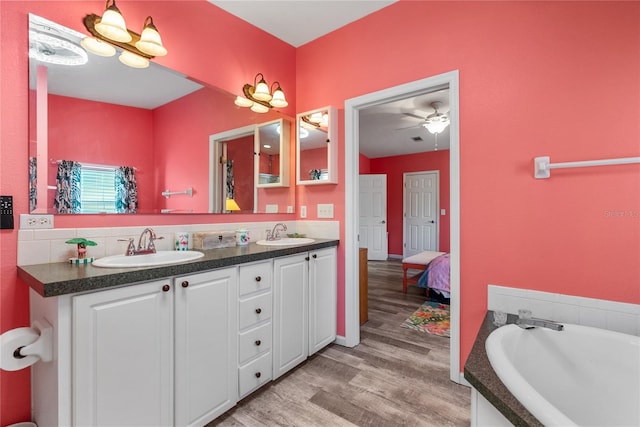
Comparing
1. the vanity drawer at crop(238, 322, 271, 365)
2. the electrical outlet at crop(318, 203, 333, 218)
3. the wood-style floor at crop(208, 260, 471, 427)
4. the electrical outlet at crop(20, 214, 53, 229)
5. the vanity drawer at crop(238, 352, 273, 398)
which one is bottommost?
the wood-style floor at crop(208, 260, 471, 427)

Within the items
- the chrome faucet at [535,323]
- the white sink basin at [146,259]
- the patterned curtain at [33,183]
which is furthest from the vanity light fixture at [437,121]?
the patterned curtain at [33,183]

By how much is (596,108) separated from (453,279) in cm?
118

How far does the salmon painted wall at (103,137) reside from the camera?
4.65ft

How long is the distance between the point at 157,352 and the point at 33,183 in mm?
978

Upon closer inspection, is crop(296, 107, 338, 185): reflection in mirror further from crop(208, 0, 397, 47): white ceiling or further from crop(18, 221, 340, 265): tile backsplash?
crop(18, 221, 340, 265): tile backsplash

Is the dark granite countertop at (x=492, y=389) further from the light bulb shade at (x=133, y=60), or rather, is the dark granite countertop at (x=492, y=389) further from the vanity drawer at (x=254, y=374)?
the light bulb shade at (x=133, y=60)

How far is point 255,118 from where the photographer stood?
2.41 metres

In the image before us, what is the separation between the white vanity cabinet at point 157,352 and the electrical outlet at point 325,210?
3.75 ft

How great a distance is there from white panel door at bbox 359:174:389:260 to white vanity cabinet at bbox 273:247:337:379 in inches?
171

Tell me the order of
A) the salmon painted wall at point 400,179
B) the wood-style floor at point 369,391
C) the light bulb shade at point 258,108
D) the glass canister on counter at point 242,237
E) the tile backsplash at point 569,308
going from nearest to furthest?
the tile backsplash at point 569,308
the wood-style floor at point 369,391
the glass canister on counter at point 242,237
the light bulb shade at point 258,108
the salmon painted wall at point 400,179

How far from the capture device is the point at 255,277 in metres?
1.72

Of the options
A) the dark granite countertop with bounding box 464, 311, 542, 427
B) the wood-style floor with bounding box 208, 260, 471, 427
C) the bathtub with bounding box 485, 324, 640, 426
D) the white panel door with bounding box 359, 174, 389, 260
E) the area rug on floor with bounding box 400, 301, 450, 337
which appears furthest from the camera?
the white panel door with bounding box 359, 174, 389, 260

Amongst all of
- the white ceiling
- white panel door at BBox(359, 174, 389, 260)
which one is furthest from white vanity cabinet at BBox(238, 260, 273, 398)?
white panel door at BBox(359, 174, 389, 260)

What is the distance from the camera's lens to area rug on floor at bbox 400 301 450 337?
272cm
